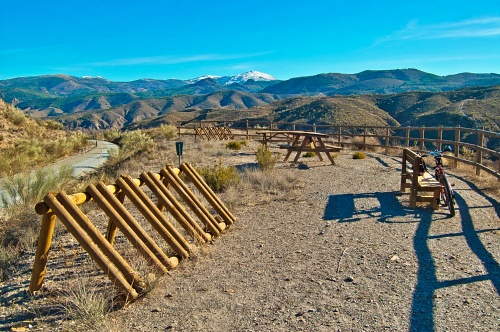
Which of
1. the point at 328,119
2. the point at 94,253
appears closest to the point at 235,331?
the point at 94,253

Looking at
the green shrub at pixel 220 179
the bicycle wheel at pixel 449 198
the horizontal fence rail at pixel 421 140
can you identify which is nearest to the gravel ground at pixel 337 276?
the bicycle wheel at pixel 449 198

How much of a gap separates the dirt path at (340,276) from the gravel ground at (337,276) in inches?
0.4

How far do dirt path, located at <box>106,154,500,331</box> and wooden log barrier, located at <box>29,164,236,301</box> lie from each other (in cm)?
24

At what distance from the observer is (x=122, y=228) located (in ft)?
15.0

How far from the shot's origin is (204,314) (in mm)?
3883

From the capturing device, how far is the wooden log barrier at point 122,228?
4105 mm

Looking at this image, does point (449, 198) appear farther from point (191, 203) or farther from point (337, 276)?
point (191, 203)

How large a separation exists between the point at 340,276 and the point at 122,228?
242cm

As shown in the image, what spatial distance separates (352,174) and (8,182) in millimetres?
8368

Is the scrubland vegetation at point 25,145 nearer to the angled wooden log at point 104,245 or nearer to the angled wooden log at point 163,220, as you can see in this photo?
the angled wooden log at point 163,220

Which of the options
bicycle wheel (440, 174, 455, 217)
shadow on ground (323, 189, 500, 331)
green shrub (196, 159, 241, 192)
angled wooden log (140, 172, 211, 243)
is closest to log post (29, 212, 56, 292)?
angled wooden log (140, 172, 211, 243)

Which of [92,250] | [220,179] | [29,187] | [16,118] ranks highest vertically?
[16,118]

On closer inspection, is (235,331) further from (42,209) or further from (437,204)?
(437,204)

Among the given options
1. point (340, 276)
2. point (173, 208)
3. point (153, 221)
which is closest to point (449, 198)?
point (340, 276)
